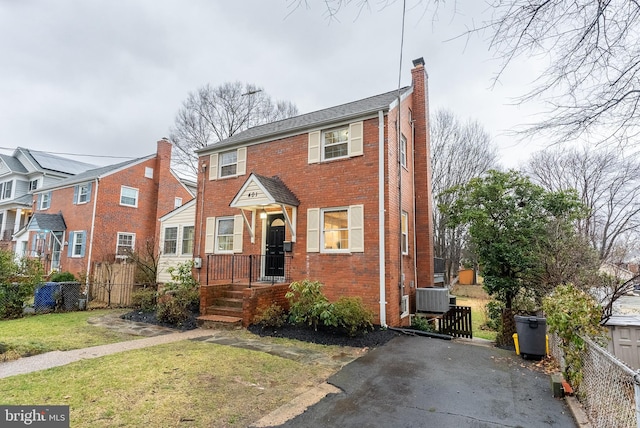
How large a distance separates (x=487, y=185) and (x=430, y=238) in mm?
2909

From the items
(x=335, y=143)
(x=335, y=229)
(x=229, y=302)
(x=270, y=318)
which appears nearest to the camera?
(x=270, y=318)

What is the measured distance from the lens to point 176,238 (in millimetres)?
14250

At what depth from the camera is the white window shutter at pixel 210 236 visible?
40.3ft

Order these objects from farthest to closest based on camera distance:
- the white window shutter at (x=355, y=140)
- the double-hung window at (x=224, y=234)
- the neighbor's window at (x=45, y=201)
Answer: the neighbor's window at (x=45, y=201)
the double-hung window at (x=224, y=234)
the white window shutter at (x=355, y=140)

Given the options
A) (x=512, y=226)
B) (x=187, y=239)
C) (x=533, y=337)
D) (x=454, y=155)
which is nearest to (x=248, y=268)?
(x=187, y=239)

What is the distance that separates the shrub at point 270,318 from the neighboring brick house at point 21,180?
25627mm

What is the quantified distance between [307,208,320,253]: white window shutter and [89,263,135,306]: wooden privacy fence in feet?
28.8

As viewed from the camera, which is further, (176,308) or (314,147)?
(314,147)

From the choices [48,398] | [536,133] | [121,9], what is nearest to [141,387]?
[48,398]

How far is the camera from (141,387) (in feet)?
14.7

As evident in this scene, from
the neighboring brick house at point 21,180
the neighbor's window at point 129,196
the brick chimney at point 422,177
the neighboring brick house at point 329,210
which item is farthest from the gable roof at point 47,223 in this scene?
the brick chimney at point 422,177

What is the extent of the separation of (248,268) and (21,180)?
2700cm

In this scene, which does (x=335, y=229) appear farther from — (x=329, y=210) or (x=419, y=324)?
(x=419, y=324)

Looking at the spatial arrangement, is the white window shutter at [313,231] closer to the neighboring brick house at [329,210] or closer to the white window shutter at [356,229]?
the neighboring brick house at [329,210]
